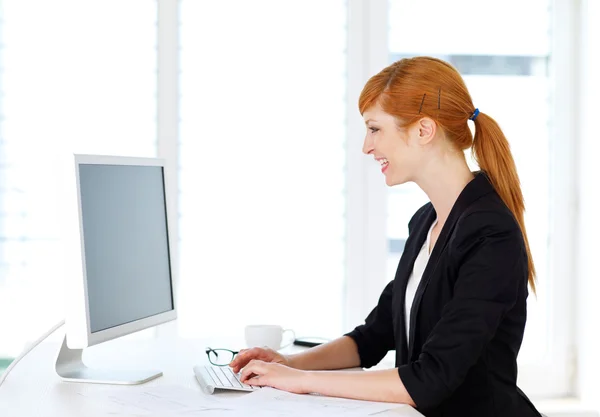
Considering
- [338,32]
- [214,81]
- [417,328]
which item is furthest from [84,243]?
[338,32]

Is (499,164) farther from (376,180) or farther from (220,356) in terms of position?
(376,180)

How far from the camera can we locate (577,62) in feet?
10.8

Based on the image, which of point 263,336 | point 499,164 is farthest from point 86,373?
point 499,164

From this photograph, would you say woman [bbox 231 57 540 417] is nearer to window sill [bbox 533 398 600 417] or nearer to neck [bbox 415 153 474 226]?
neck [bbox 415 153 474 226]

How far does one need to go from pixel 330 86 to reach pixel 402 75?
1573 mm

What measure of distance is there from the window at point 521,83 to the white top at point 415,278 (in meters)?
1.47

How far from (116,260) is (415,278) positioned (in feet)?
2.12

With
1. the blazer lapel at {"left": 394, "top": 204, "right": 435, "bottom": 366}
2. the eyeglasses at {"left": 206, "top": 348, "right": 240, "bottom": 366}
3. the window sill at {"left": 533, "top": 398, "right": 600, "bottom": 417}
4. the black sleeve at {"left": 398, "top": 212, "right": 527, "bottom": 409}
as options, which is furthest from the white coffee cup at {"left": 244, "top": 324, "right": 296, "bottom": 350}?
the window sill at {"left": 533, "top": 398, "right": 600, "bottom": 417}

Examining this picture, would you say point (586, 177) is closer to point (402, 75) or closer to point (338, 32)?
point (338, 32)

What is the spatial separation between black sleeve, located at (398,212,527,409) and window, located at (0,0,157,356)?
6.09 feet

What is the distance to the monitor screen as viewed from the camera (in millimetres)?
1524

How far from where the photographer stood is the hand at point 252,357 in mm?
1617

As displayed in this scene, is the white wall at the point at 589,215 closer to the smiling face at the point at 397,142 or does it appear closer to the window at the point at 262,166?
the window at the point at 262,166

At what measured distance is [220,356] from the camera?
1856 millimetres
